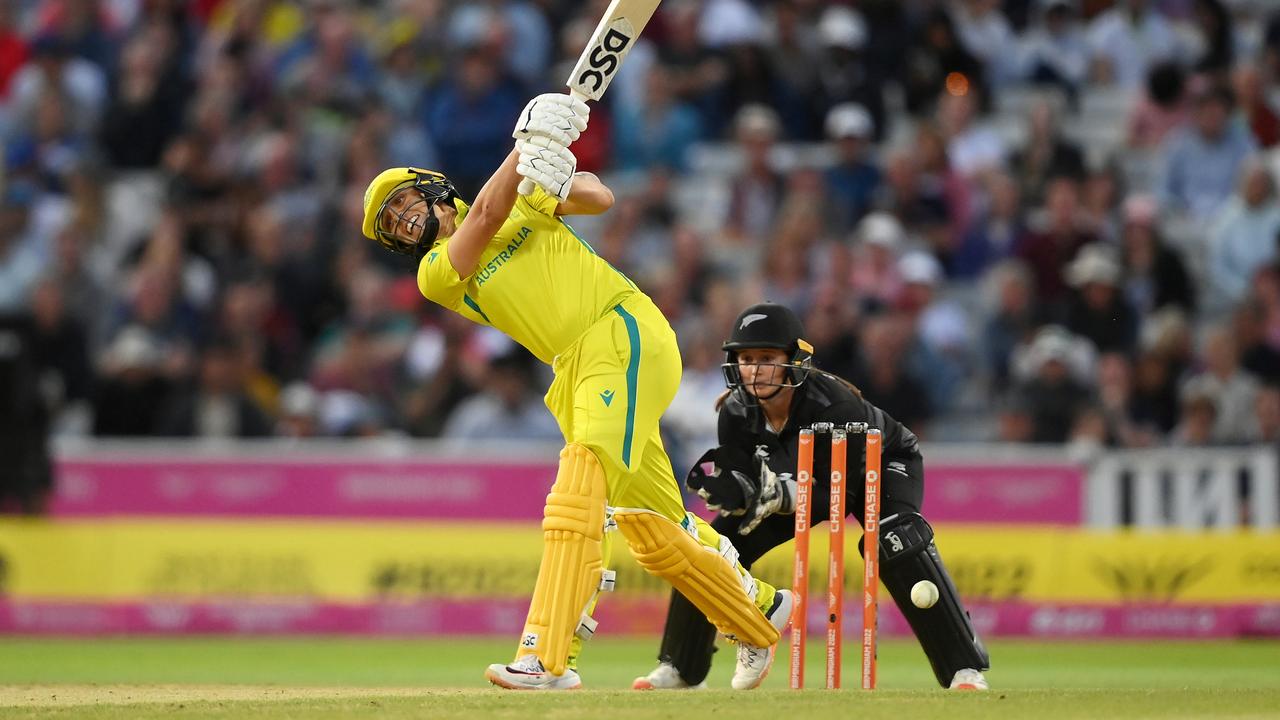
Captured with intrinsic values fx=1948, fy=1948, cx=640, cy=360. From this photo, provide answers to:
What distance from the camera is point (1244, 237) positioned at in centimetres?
1366

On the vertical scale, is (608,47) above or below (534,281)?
above

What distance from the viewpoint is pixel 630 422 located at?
6.75 m

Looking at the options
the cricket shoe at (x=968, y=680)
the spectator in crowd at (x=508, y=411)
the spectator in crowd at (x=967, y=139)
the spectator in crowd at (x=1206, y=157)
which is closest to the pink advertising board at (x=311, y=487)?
the spectator in crowd at (x=508, y=411)

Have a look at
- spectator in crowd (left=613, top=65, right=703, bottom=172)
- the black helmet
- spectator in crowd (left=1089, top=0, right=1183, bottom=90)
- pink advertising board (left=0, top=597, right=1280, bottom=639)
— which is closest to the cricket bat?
the black helmet

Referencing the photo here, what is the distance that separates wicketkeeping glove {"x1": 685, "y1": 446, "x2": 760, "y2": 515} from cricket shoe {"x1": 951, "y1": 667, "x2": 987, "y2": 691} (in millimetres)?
972

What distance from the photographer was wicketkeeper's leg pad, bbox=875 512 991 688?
23.3 feet

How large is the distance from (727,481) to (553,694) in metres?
1.25

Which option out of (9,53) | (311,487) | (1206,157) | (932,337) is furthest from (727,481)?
(9,53)

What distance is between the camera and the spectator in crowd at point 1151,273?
13469 mm

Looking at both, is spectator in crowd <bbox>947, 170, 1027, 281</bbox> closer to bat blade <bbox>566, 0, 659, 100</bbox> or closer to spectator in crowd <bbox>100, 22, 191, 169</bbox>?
spectator in crowd <bbox>100, 22, 191, 169</bbox>

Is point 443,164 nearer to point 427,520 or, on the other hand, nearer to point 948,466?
point 427,520

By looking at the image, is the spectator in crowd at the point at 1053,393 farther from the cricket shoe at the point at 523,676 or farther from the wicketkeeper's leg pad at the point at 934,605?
the cricket shoe at the point at 523,676

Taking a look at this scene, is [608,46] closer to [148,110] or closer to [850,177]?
[850,177]

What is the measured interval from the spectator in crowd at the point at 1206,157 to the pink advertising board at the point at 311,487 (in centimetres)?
337
